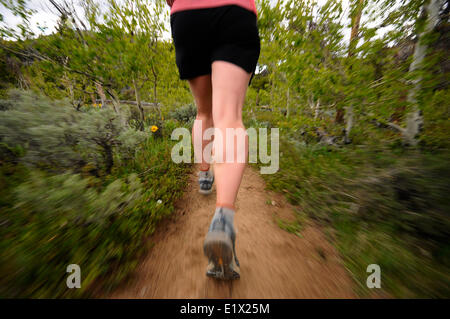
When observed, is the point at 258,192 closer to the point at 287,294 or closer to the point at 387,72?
the point at 287,294

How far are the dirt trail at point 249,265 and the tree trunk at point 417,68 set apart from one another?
5.10ft

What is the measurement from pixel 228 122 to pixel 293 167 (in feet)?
6.23

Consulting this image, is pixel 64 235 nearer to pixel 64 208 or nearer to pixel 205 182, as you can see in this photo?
pixel 64 208

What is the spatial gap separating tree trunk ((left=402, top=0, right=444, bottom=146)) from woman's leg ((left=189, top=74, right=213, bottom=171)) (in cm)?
171

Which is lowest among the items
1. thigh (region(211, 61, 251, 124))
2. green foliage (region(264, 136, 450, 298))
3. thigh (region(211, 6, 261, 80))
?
green foliage (region(264, 136, 450, 298))

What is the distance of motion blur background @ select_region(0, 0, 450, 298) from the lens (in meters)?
0.93

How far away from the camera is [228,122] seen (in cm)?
98

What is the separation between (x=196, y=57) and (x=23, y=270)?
1538 mm

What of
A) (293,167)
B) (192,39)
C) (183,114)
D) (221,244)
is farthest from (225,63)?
(183,114)

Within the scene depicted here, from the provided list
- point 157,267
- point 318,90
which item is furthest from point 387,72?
point 157,267

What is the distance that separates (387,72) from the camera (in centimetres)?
158

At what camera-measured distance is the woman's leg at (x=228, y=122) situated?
2.97 feet

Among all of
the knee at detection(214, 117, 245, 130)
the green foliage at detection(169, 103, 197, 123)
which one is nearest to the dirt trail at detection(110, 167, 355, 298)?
the knee at detection(214, 117, 245, 130)

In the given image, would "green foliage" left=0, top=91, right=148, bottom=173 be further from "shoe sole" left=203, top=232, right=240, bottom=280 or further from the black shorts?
"shoe sole" left=203, top=232, right=240, bottom=280
